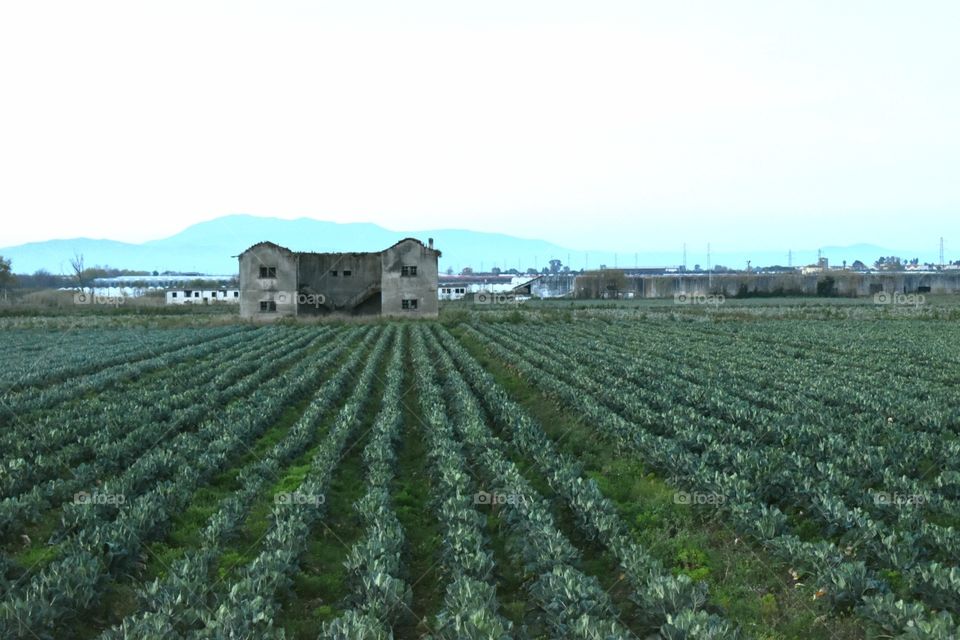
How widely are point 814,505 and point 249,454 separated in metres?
10.8

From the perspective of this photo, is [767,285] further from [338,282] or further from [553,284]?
[338,282]

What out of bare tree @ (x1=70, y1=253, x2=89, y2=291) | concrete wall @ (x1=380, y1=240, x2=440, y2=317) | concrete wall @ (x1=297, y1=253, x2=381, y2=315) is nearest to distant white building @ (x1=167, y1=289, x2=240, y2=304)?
bare tree @ (x1=70, y1=253, x2=89, y2=291)

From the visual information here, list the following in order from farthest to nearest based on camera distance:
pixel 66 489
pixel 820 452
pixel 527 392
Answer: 1. pixel 527 392
2. pixel 820 452
3. pixel 66 489

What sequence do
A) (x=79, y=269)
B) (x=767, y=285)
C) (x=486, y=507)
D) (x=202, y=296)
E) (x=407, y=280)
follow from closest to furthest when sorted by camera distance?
1. (x=486, y=507)
2. (x=407, y=280)
3. (x=202, y=296)
4. (x=767, y=285)
5. (x=79, y=269)

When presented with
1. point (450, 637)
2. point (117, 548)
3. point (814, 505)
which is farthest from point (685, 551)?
point (117, 548)

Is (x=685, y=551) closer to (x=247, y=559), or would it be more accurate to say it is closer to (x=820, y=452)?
(x=820, y=452)

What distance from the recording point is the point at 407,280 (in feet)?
206

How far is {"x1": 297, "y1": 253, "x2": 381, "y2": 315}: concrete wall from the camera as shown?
214 feet

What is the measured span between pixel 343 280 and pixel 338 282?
1.65 ft

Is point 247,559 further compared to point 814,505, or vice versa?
point 814,505

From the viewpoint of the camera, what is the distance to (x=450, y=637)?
6797mm

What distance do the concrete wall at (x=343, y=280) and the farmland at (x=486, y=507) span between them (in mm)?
41716

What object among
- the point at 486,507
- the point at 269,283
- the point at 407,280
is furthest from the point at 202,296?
the point at 486,507

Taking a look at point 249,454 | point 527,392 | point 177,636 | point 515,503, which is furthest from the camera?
point 527,392
